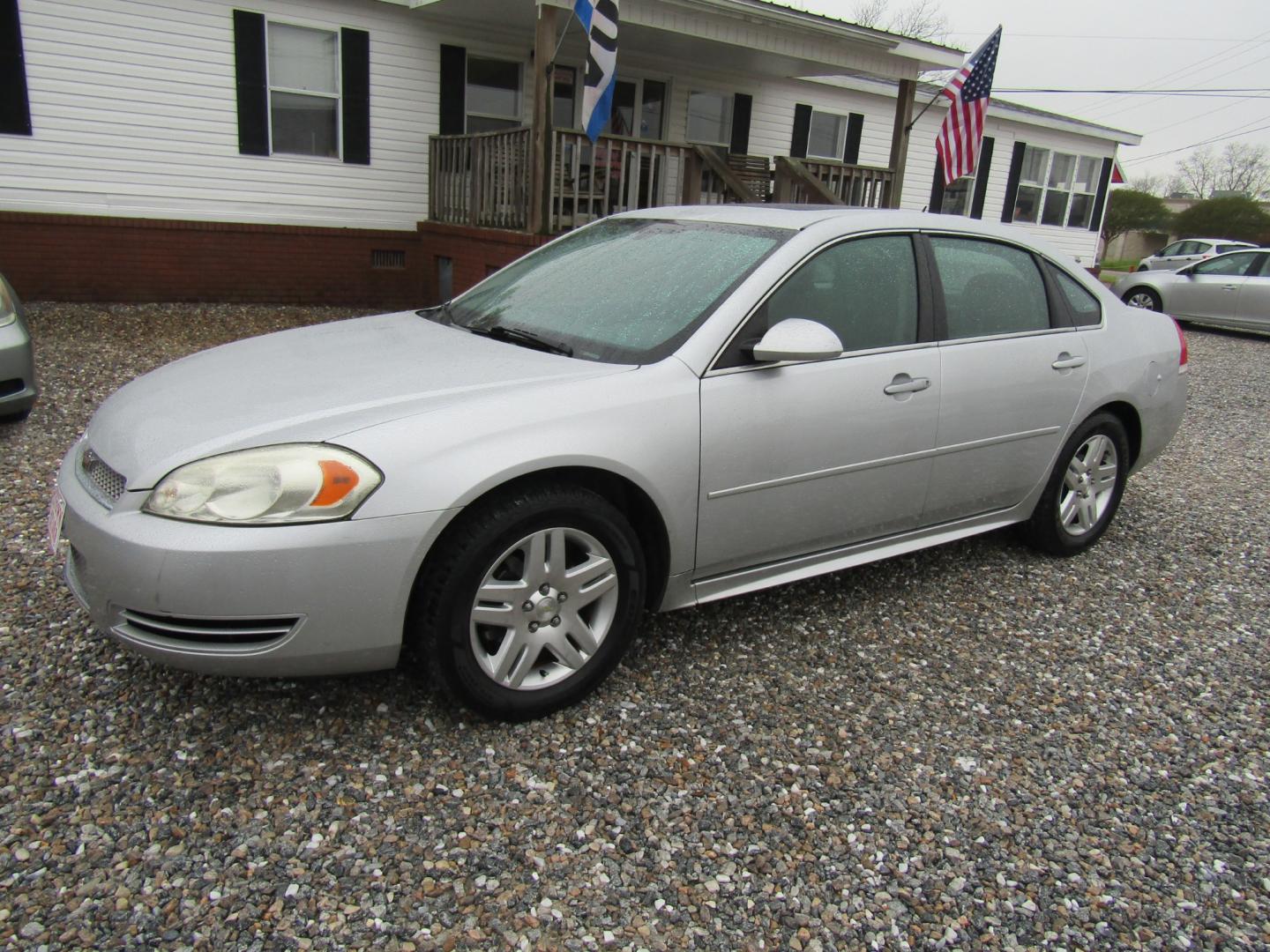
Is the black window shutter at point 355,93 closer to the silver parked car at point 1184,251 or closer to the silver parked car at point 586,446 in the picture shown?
the silver parked car at point 586,446

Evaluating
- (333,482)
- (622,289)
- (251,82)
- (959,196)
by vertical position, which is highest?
(251,82)

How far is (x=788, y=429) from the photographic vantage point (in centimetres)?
316

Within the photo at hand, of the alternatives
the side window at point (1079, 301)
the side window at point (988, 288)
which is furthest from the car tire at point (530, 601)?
the side window at point (1079, 301)

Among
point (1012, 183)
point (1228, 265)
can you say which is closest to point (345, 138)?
point (1012, 183)

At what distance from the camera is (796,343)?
117 inches

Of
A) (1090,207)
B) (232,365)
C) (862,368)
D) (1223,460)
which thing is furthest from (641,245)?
(1090,207)

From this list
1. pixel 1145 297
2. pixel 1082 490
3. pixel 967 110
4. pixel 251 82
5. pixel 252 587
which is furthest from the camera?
pixel 1145 297

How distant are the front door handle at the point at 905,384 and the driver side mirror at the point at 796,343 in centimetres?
50

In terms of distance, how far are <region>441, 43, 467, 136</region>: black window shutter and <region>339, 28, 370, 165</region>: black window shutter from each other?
2.95 ft

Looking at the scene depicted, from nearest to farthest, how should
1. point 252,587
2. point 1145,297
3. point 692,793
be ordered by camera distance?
point 252,587 → point 692,793 → point 1145,297

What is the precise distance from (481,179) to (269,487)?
844 centimetres

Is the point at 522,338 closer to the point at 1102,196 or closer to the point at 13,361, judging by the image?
the point at 13,361

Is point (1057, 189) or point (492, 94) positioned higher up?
point (492, 94)

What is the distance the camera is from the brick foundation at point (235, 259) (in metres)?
9.47
